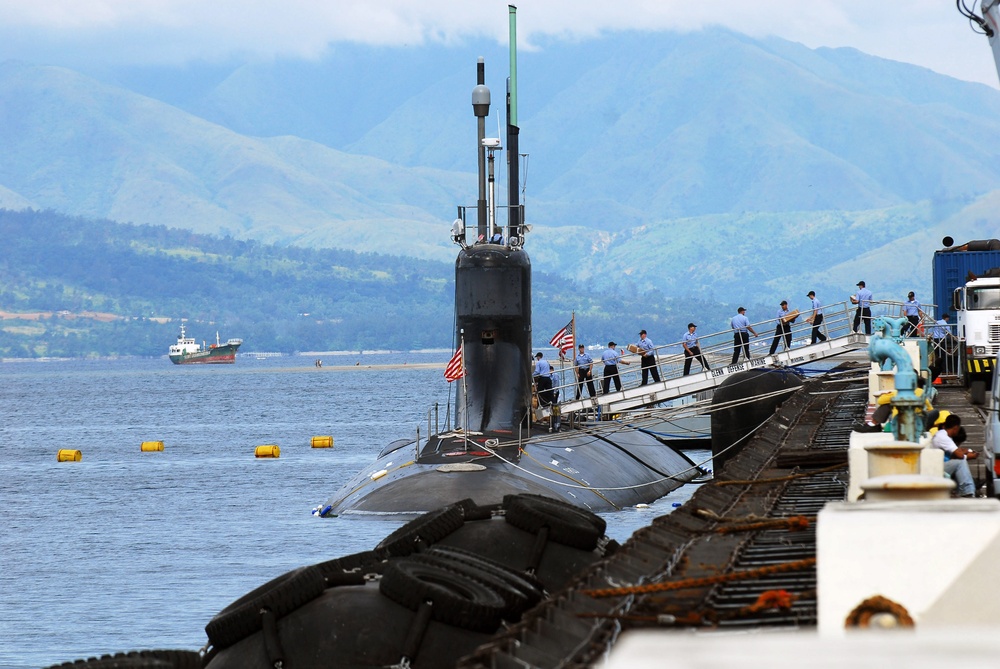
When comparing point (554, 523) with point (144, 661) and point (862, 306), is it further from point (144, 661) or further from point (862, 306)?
point (862, 306)

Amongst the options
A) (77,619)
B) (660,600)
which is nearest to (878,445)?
(660,600)

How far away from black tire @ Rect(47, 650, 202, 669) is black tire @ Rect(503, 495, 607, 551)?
179 inches

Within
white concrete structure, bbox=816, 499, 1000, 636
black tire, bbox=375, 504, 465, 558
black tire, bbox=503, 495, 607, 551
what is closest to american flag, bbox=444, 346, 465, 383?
black tire, bbox=375, 504, 465, 558

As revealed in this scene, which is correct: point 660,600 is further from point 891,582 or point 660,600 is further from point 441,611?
point 891,582

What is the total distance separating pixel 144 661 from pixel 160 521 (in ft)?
99.1

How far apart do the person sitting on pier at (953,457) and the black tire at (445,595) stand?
6.01m

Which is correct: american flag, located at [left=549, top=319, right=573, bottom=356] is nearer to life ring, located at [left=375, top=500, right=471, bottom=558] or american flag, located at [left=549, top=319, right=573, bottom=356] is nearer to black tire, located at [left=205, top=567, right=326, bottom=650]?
life ring, located at [left=375, top=500, right=471, bottom=558]

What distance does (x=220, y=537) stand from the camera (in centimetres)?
3753

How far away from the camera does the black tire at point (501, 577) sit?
13492 mm

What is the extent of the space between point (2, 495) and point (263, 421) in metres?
44.4

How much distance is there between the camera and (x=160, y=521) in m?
41.9

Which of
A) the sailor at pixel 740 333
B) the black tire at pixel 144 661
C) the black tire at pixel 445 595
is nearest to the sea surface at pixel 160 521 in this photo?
the sailor at pixel 740 333

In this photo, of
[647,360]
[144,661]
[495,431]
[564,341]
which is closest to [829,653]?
[144,661]

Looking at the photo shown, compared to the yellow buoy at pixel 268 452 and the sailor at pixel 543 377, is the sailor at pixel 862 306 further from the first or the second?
the yellow buoy at pixel 268 452
